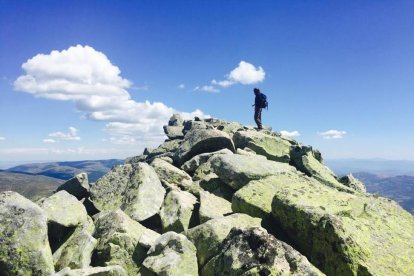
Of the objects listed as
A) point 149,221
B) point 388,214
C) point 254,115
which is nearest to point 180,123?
point 254,115

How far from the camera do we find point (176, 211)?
53.4ft

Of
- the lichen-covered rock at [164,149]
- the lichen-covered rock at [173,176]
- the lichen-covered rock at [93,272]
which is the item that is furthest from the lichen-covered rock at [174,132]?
the lichen-covered rock at [93,272]

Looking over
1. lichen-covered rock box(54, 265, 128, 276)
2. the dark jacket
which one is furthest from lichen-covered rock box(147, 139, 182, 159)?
lichen-covered rock box(54, 265, 128, 276)

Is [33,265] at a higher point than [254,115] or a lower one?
lower

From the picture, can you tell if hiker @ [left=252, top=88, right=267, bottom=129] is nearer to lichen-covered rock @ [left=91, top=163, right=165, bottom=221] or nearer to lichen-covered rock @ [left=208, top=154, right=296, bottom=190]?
lichen-covered rock @ [left=208, top=154, right=296, bottom=190]

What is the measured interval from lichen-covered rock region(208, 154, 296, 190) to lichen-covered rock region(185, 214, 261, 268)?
183 inches

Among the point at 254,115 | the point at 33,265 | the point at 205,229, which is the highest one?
the point at 254,115

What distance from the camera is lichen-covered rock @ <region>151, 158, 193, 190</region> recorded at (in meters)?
21.4

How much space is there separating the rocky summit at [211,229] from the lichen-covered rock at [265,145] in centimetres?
764

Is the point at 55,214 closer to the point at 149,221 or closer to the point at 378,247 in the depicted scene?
the point at 149,221

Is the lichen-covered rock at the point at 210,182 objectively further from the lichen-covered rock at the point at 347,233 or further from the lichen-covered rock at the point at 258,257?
the lichen-covered rock at the point at 258,257

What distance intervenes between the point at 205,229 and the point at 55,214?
7.18m

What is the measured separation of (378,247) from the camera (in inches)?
459

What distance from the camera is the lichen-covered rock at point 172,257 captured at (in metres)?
11.5
